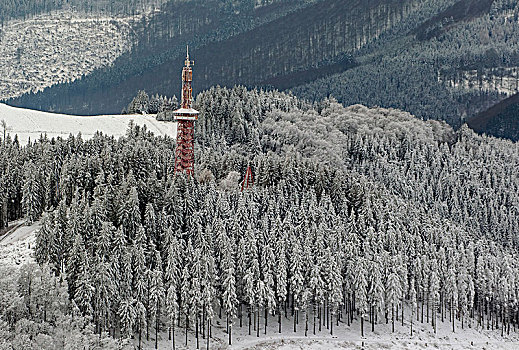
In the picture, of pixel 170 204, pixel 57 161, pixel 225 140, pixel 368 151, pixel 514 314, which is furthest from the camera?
pixel 368 151

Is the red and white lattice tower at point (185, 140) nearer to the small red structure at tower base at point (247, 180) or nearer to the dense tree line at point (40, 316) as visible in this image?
the small red structure at tower base at point (247, 180)

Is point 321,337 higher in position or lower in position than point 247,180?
lower

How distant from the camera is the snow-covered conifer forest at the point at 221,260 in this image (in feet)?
267

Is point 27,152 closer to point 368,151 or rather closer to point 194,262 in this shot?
point 194,262

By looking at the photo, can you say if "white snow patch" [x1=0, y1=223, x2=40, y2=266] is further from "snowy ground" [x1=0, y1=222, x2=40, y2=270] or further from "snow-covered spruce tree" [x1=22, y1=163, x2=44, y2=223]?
"snow-covered spruce tree" [x1=22, y1=163, x2=44, y2=223]

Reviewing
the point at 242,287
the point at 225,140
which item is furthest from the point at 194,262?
the point at 225,140

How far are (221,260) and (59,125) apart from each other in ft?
347

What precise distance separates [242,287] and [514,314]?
198ft

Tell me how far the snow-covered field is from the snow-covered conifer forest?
42.6 metres

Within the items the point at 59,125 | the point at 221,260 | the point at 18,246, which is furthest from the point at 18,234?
the point at 59,125

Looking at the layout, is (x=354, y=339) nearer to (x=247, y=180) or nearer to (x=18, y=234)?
(x=247, y=180)

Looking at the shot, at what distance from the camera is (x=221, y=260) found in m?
96.1

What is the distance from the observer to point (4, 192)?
107m

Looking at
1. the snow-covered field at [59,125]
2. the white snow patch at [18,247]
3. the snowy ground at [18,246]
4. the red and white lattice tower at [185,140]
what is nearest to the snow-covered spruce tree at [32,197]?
the snowy ground at [18,246]
